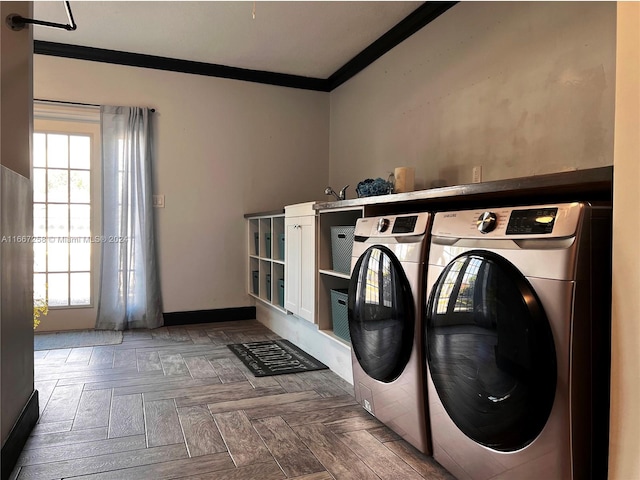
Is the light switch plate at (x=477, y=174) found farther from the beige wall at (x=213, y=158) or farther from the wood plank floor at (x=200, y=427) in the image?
the beige wall at (x=213, y=158)

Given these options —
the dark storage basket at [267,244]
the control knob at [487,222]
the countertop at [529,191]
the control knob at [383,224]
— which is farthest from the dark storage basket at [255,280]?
the control knob at [487,222]

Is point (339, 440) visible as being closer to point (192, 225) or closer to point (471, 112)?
point (471, 112)

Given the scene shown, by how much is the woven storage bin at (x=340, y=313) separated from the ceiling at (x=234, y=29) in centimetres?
185

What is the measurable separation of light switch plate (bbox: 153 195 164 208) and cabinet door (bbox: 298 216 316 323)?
5.20 ft

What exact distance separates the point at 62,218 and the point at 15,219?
2137mm

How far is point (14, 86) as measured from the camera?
1773 mm

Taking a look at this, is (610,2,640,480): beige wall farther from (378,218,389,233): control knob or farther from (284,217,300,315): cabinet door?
(284,217,300,315): cabinet door

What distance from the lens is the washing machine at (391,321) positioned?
1.56 metres

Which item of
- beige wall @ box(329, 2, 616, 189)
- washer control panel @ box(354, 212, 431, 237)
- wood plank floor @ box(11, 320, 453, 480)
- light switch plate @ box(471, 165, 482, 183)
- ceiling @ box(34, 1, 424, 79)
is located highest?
ceiling @ box(34, 1, 424, 79)

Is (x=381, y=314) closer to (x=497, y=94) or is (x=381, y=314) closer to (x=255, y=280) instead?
(x=497, y=94)

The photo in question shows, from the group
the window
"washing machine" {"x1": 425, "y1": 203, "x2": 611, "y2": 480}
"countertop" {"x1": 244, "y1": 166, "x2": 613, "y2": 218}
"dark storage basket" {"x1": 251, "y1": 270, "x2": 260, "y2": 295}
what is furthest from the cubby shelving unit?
"washing machine" {"x1": 425, "y1": 203, "x2": 611, "y2": 480}

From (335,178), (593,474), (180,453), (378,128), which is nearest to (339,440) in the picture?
(180,453)

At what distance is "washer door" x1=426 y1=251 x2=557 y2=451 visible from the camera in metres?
1.09

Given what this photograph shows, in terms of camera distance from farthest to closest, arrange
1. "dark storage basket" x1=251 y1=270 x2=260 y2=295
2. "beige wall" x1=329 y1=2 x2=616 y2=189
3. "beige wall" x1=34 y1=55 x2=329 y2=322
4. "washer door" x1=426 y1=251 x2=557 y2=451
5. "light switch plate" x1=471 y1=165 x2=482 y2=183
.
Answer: "dark storage basket" x1=251 y1=270 x2=260 y2=295 < "beige wall" x1=34 y1=55 x2=329 y2=322 < "light switch plate" x1=471 y1=165 x2=482 y2=183 < "beige wall" x1=329 y1=2 x2=616 y2=189 < "washer door" x1=426 y1=251 x2=557 y2=451
